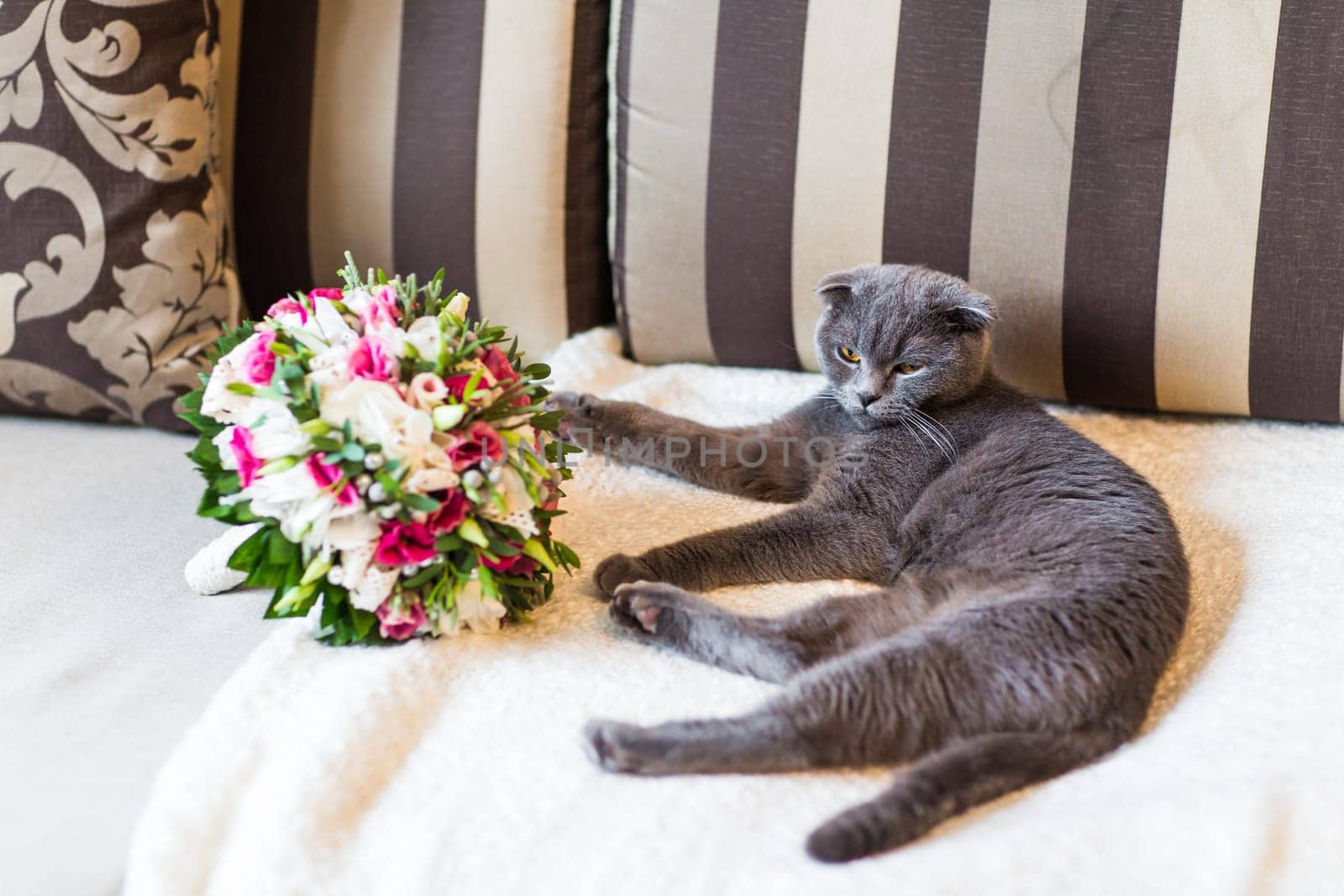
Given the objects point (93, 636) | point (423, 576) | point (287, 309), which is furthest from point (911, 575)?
point (93, 636)

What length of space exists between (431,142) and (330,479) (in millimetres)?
811

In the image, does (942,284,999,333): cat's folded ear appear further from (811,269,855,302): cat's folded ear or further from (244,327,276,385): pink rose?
(244,327,276,385): pink rose

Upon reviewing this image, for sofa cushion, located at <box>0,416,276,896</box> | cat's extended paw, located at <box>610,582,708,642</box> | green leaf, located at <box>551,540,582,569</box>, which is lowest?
sofa cushion, located at <box>0,416,276,896</box>

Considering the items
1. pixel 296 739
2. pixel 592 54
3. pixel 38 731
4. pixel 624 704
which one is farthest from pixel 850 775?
pixel 592 54

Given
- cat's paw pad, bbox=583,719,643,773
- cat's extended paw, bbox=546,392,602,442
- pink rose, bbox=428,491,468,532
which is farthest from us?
cat's extended paw, bbox=546,392,602,442

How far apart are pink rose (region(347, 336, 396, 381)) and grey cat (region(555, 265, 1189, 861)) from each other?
0.33 meters

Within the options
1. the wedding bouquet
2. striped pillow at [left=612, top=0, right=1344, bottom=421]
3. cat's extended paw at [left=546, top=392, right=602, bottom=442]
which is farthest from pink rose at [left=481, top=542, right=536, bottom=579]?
striped pillow at [left=612, top=0, right=1344, bottom=421]

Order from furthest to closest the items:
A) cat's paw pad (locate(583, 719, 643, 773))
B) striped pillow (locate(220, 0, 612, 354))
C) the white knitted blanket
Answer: striped pillow (locate(220, 0, 612, 354)) → cat's paw pad (locate(583, 719, 643, 773)) → the white knitted blanket

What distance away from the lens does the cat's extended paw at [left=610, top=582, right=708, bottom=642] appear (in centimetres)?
112

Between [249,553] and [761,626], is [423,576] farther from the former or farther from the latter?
[761,626]

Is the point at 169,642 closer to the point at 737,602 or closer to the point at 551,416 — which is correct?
the point at 551,416

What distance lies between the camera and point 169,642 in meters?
1.15

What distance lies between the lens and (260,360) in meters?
1.08

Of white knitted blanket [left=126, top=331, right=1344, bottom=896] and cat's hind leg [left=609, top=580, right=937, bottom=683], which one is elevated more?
cat's hind leg [left=609, top=580, right=937, bottom=683]
